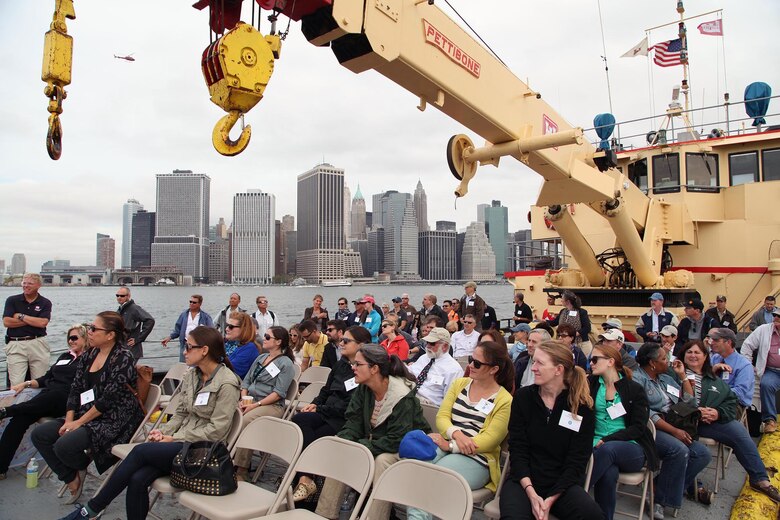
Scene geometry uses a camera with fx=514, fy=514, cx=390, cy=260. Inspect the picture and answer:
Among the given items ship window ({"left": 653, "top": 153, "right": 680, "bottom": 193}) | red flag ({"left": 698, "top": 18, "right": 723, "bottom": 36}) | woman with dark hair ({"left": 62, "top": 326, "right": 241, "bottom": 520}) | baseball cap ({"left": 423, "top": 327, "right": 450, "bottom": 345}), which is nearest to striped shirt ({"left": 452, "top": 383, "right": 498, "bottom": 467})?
baseball cap ({"left": 423, "top": 327, "right": 450, "bottom": 345})

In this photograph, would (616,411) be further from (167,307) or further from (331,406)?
(167,307)

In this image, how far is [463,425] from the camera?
3885 mm

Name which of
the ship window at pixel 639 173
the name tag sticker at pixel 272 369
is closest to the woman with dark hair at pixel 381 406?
the name tag sticker at pixel 272 369

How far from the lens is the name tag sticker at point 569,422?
11.0 feet

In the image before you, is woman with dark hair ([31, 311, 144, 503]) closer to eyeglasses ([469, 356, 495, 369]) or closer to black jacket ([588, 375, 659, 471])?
eyeglasses ([469, 356, 495, 369])

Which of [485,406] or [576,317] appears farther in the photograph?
[576,317]

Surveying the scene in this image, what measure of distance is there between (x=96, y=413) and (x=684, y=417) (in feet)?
16.2

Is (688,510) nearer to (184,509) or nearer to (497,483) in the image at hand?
(497,483)

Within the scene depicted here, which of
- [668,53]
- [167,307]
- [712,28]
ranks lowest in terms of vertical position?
[167,307]

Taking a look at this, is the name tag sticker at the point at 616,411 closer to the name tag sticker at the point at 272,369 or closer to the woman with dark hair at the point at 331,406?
the woman with dark hair at the point at 331,406

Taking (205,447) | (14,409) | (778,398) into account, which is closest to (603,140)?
(778,398)

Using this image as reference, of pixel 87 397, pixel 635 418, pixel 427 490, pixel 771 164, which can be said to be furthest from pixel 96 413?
pixel 771 164

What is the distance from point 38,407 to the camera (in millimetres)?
4898

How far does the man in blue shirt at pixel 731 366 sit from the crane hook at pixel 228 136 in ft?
15.7
